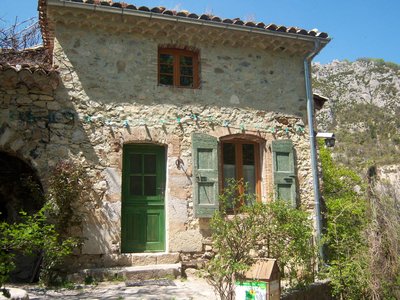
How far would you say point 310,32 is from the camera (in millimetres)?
8297

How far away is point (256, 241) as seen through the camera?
5473 mm

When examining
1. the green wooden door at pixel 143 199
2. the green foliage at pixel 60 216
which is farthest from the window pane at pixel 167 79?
the green foliage at pixel 60 216

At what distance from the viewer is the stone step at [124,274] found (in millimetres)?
6197

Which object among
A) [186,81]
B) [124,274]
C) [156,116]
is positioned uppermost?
[186,81]

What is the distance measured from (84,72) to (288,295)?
200 inches

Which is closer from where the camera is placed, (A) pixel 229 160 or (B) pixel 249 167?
(A) pixel 229 160

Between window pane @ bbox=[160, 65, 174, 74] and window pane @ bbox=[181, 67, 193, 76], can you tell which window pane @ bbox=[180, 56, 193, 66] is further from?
window pane @ bbox=[160, 65, 174, 74]

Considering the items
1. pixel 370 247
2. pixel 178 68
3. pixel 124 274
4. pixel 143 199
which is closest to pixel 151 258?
pixel 124 274

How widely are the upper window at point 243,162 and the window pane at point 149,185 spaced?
1420 mm

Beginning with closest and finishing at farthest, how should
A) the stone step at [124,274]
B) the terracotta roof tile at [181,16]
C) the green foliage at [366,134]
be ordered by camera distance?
the stone step at [124,274]
the terracotta roof tile at [181,16]
the green foliage at [366,134]

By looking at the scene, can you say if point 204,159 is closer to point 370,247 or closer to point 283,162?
point 283,162

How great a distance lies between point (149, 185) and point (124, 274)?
68.0 inches

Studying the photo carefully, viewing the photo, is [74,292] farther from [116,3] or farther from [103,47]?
[116,3]

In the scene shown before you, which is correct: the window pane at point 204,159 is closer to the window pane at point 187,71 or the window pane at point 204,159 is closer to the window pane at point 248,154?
A: the window pane at point 248,154
